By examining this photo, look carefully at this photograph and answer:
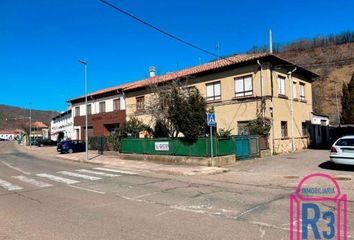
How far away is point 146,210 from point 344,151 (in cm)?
1018

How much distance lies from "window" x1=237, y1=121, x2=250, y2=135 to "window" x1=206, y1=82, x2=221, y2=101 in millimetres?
2993

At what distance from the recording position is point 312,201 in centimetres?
888

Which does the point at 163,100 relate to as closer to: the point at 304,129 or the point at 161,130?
the point at 161,130

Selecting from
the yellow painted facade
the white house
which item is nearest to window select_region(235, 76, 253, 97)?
the yellow painted facade

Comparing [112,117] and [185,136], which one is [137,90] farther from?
[185,136]

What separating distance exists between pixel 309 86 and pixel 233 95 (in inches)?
383

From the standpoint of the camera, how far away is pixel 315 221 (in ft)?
22.4

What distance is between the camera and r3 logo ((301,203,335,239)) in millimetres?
5914

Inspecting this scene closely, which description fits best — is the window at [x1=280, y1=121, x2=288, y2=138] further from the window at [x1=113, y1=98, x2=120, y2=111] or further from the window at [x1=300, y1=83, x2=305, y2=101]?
the window at [x1=113, y1=98, x2=120, y2=111]

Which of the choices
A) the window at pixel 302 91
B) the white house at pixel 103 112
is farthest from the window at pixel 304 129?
the white house at pixel 103 112

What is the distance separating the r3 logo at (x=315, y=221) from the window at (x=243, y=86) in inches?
688

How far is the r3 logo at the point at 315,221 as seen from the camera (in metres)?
5.91

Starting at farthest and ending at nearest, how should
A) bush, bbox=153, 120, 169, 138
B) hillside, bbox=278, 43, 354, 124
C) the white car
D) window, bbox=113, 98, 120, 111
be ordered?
hillside, bbox=278, 43, 354, 124, window, bbox=113, 98, 120, 111, bush, bbox=153, 120, 169, 138, the white car

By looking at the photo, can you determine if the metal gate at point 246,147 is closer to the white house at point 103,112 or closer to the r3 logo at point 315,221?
the r3 logo at point 315,221
